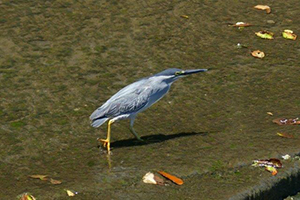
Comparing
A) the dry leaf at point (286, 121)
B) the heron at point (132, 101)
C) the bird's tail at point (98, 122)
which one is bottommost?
the dry leaf at point (286, 121)

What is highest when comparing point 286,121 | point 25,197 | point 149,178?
point 25,197

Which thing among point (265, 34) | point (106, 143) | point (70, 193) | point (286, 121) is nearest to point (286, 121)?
point (286, 121)

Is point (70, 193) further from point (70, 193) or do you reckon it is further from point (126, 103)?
point (126, 103)

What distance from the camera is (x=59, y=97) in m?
5.38

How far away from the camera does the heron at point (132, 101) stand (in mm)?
4801

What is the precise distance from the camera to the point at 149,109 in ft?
17.7

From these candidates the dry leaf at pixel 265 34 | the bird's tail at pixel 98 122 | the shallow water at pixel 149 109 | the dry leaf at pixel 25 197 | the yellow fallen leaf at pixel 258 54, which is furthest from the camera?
the dry leaf at pixel 265 34

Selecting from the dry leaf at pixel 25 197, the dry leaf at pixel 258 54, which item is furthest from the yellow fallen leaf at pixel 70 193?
the dry leaf at pixel 258 54

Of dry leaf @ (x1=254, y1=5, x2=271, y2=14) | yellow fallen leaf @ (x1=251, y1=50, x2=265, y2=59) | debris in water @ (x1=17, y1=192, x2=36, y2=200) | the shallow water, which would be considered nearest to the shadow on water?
the shallow water

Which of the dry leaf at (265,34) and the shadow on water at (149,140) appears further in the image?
the dry leaf at (265,34)

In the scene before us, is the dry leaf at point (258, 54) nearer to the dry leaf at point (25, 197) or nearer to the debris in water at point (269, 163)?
the debris in water at point (269, 163)

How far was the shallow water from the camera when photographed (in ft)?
14.3

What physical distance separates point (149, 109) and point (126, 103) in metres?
0.63

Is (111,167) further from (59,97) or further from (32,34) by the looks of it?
(32,34)
